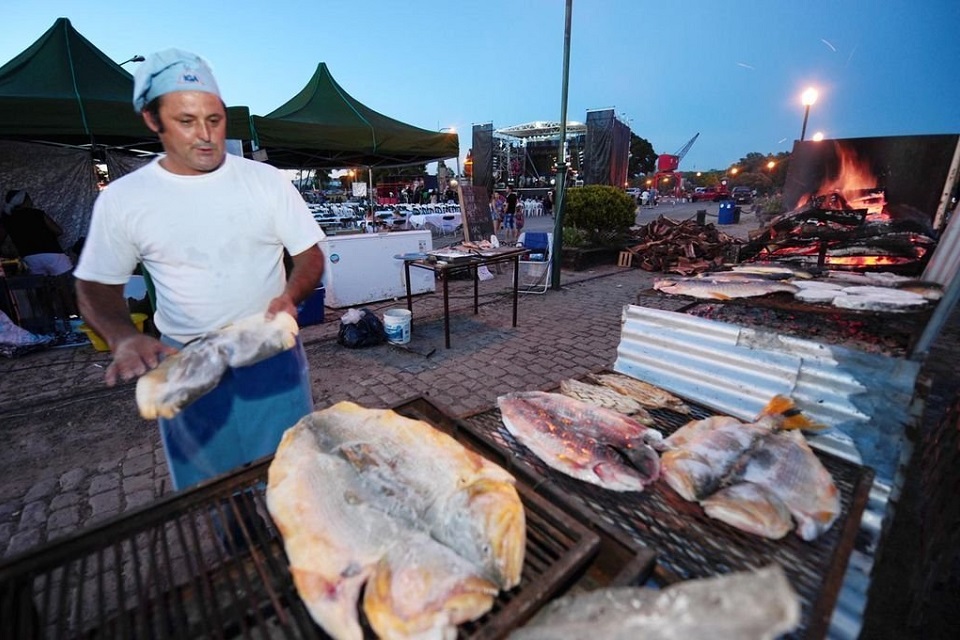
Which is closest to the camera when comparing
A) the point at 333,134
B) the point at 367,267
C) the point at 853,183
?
the point at 333,134

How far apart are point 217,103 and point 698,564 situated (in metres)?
2.61

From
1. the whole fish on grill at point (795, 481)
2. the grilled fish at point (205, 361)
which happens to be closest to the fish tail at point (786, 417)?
the whole fish on grill at point (795, 481)

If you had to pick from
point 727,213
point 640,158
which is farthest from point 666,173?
point 727,213

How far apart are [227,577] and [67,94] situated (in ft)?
24.9

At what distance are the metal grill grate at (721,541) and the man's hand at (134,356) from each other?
146 centimetres

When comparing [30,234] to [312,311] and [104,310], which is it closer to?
[312,311]

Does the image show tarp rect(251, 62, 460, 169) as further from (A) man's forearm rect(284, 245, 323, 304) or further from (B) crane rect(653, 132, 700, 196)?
(B) crane rect(653, 132, 700, 196)

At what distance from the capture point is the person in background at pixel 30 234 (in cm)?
636

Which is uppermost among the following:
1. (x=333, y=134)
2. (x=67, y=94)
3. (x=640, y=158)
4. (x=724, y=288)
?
(x=640, y=158)

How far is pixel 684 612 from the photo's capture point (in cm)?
86

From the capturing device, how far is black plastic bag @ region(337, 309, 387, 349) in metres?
5.67

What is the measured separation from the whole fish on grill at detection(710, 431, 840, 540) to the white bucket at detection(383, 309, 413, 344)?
447 cm

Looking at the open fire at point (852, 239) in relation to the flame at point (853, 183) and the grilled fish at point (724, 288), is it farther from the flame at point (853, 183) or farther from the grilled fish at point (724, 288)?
the grilled fish at point (724, 288)

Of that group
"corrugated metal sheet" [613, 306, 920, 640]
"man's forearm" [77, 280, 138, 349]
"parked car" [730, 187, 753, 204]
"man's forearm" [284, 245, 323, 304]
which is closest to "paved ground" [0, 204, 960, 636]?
"man's forearm" [284, 245, 323, 304]
